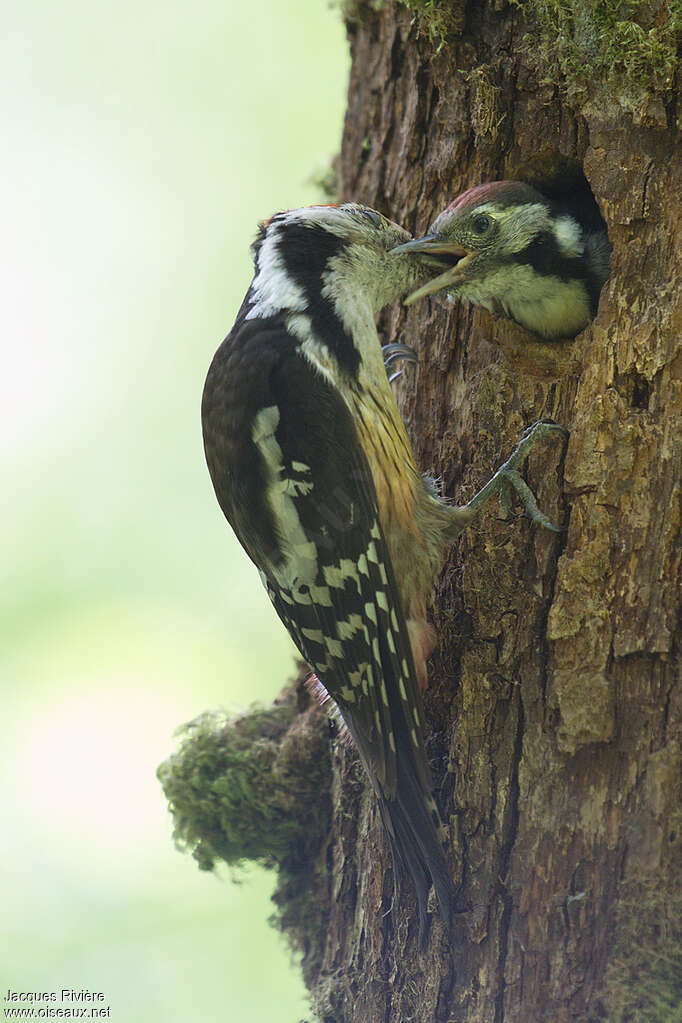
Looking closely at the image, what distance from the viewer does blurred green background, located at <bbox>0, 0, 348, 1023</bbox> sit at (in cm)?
458

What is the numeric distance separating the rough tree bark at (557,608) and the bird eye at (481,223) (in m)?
0.18

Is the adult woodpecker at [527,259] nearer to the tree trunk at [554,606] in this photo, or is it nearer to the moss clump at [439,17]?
the tree trunk at [554,606]

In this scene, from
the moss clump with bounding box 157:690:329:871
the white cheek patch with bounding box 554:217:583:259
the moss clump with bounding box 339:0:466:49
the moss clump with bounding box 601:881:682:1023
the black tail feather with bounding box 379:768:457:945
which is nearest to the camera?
the moss clump with bounding box 601:881:682:1023

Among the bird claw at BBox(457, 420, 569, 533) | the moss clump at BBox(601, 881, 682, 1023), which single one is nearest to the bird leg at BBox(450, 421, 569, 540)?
the bird claw at BBox(457, 420, 569, 533)

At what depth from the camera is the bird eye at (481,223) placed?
2645mm

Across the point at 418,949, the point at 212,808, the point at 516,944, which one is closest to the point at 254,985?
the point at 212,808

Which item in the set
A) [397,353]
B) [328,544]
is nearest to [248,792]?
[328,544]

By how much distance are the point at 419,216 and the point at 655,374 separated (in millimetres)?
1009

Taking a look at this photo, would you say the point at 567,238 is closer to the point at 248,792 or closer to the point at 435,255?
the point at 435,255

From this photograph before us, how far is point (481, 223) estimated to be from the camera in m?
2.66

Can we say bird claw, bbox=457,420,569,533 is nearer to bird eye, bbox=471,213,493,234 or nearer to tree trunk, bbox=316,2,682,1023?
tree trunk, bbox=316,2,682,1023

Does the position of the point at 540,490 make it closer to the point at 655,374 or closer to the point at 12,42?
the point at 655,374

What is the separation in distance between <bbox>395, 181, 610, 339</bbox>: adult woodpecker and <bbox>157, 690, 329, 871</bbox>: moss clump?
1.36 m

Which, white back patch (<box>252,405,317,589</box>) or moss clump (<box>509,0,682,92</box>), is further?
white back patch (<box>252,405,317,589</box>)
